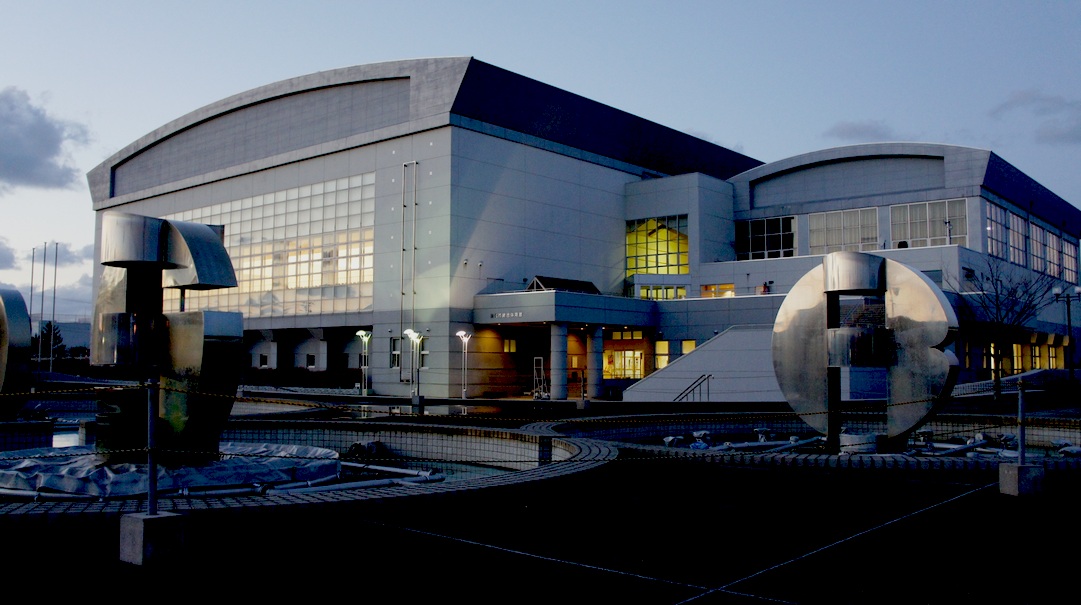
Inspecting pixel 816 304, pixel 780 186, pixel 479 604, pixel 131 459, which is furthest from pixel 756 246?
pixel 479 604

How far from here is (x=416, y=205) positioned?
4997 centimetres

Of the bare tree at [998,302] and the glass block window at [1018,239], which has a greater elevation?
the glass block window at [1018,239]

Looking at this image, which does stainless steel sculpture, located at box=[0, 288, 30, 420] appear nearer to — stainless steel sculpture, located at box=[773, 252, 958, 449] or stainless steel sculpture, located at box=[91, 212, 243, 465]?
stainless steel sculpture, located at box=[91, 212, 243, 465]

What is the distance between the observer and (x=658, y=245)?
5969 centimetres

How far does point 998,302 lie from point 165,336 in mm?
43310

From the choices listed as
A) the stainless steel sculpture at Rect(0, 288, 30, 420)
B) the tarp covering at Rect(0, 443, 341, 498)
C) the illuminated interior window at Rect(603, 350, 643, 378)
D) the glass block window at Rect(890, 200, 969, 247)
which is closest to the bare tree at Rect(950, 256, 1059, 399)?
the glass block window at Rect(890, 200, 969, 247)

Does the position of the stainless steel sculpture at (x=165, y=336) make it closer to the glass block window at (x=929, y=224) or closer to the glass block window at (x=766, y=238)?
the glass block window at (x=929, y=224)

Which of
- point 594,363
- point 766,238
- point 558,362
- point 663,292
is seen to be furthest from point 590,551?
point 766,238

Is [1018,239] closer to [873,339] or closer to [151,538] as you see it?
[873,339]

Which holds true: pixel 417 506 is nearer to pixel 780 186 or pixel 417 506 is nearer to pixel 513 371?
pixel 513 371

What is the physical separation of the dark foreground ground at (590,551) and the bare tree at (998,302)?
37.4 meters

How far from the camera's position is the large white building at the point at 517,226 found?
49125mm

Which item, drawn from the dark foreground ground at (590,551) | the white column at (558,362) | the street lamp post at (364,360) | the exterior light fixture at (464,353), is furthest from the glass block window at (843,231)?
the dark foreground ground at (590,551)

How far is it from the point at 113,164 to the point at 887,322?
7059cm
